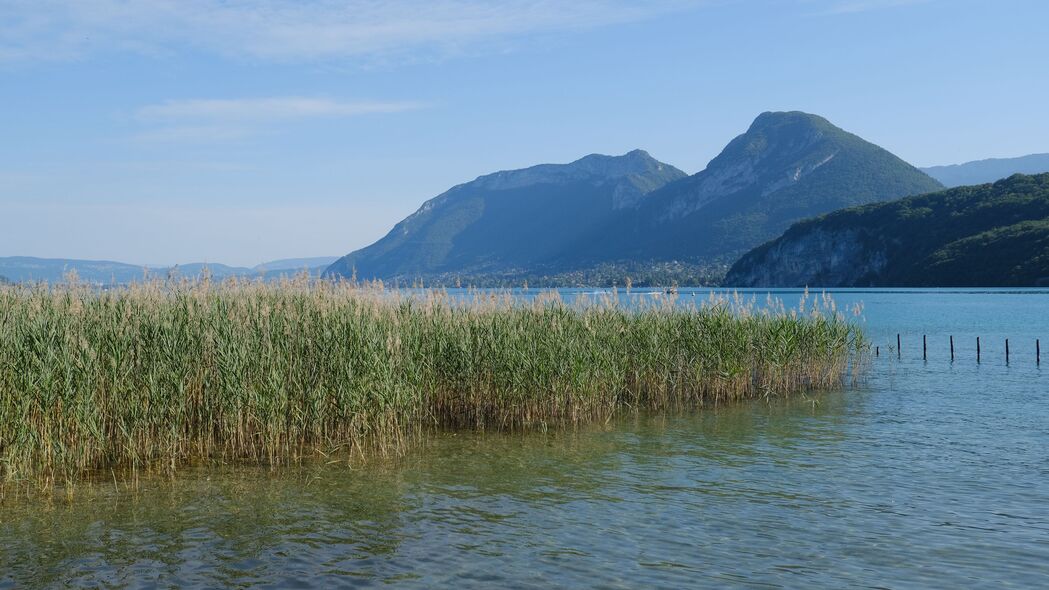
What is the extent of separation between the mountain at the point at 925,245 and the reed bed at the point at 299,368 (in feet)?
364

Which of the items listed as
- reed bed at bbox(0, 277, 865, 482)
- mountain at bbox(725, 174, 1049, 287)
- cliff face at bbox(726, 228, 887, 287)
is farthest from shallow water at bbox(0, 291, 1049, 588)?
cliff face at bbox(726, 228, 887, 287)

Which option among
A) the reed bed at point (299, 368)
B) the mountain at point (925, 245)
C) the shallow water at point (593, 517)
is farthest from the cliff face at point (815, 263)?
the shallow water at point (593, 517)

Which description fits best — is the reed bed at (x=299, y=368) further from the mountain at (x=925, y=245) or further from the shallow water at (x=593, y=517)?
the mountain at (x=925, y=245)

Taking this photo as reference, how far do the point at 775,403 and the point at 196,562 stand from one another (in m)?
16.3

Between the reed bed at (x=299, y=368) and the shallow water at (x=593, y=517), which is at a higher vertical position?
the reed bed at (x=299, y=368)

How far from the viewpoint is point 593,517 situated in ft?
35.6

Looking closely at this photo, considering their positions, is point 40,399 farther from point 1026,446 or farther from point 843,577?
point 1026,446

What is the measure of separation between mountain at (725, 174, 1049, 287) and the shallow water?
114725mm

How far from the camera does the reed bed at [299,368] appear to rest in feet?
38.8

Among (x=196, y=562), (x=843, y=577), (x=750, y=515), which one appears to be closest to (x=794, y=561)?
(x=843, y=577)

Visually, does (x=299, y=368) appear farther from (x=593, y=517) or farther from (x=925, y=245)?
(x=925, y=245)

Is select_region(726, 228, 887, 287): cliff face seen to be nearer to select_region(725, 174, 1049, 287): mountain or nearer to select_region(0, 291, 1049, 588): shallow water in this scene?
select_region(725, 174, 1049, 287): mountain

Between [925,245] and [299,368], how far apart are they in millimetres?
142289

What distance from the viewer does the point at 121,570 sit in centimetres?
873
